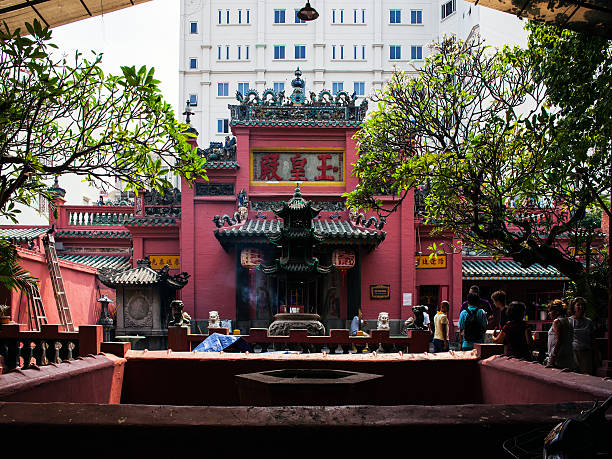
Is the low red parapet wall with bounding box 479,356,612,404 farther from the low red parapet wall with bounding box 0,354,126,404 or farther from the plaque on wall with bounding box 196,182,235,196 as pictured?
the plaque on wall with bounding box 196,182,235,196

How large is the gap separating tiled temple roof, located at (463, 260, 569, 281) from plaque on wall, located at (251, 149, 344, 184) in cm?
634

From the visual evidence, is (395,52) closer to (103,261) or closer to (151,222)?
(151,222)

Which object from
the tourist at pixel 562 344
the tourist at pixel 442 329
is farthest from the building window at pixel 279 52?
the tourist at pixel 562 344

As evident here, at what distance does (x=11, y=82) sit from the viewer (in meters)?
5.54

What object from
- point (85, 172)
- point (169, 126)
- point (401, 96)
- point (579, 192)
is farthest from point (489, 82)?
point (85, 172)

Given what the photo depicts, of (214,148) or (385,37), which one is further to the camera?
(385,37)

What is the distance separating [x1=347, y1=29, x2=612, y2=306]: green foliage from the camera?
29.6ft

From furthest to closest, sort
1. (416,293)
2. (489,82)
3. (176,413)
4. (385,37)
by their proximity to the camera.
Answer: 1. (385,37)
2. (416,293)
3. (489,82)
4. (176,413)

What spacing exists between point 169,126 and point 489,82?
7510 millimetres

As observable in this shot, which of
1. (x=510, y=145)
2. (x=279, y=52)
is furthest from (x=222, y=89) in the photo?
(x=510, y=145)

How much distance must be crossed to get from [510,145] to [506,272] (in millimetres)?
12423

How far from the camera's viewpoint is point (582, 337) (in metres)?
8.25

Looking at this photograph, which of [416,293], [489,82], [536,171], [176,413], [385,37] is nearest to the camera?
[176,413]

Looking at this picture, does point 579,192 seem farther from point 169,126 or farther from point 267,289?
point 267,289
